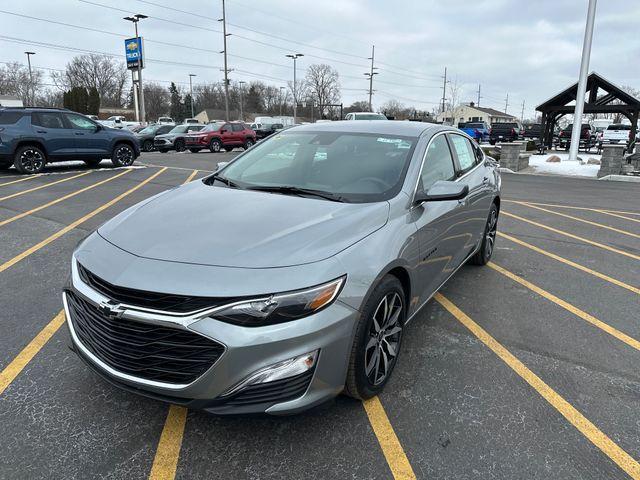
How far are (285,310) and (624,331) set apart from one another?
128 inches

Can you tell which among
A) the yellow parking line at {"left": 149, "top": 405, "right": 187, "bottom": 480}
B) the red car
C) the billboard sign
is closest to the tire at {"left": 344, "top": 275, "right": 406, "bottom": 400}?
the yellow parking line at {"left": 149, "top": 405, "right": 187, "bottom": 480}

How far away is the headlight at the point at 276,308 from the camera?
80.4 inches

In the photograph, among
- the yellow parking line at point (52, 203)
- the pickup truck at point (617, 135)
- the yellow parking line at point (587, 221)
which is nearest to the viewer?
the yellow parking line at point (52, 203)

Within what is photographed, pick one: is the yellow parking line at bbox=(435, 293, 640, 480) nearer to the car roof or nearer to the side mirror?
the side mirror

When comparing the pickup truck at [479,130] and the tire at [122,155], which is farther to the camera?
the pickup truck at [479,130]

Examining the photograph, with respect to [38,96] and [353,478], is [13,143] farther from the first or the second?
[38,96]

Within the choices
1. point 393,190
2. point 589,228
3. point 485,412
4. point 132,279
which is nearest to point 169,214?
point 132,279

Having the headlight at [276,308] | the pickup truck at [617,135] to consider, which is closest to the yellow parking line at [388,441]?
the headlight at [276,308]

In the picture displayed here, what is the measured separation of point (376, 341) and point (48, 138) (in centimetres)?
1326

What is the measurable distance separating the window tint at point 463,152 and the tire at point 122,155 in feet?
41.7

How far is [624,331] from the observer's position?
3.83 m

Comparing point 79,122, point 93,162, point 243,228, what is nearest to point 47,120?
point 79,122

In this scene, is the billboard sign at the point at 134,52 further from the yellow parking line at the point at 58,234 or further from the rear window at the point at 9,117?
the yellow parking line at the point at 58,234

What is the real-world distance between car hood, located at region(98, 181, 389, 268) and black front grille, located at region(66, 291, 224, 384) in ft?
1.17
